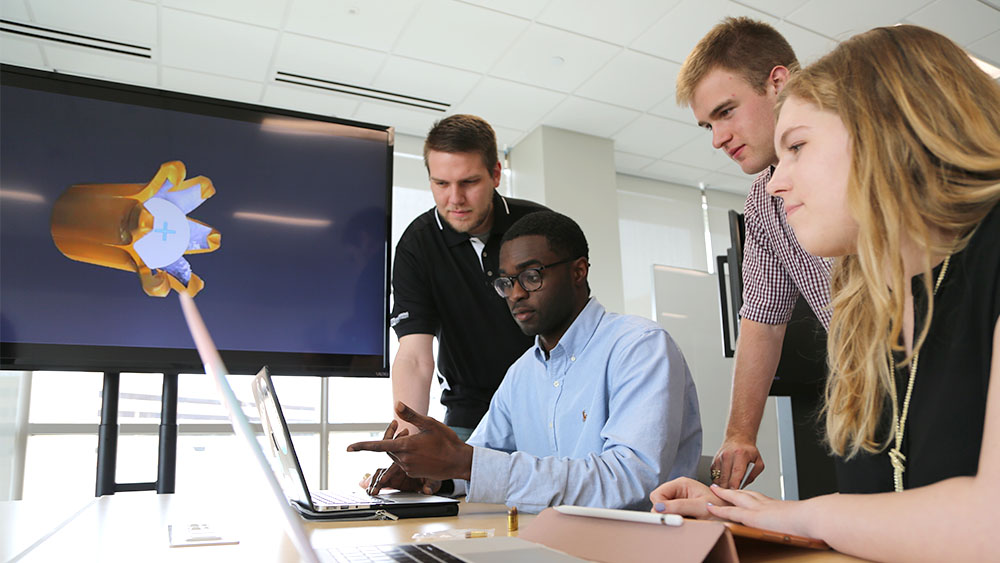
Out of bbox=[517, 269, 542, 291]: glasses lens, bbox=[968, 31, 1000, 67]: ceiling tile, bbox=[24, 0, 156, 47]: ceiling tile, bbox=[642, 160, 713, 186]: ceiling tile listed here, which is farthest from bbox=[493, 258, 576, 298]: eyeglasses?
bbox=[642, 160, 713, 186]: ceiling tile

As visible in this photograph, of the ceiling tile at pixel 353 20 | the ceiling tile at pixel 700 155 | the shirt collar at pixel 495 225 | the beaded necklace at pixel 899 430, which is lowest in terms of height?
the beaded necklace at pixel 899 430

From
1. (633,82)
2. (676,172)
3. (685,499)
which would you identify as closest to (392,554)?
(685,499)

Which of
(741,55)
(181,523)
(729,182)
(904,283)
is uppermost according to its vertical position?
(729,182)

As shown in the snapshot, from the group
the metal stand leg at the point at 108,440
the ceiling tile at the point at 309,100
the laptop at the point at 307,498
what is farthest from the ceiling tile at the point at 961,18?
the metal stand leg at the point at 108,440

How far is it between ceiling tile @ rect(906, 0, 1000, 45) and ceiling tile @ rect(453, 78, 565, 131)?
216cm

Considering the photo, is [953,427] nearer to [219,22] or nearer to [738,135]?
[738,135]

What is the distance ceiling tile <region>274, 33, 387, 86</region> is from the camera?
155 inches

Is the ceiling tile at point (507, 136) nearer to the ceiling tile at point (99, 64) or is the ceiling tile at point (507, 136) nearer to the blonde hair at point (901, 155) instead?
the ceiling tile at point (99, 64)

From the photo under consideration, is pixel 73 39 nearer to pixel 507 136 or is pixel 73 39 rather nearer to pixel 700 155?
pixel 507 136

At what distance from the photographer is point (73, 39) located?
3.82 metres

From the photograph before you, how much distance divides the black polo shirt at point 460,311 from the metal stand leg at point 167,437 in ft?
2.21

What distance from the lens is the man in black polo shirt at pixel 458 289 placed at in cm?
191

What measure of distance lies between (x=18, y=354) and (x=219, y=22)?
294cm

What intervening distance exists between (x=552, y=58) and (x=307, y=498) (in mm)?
3656
